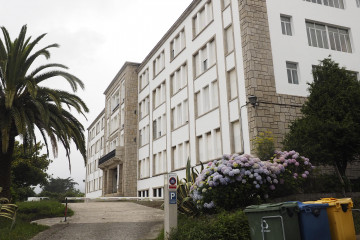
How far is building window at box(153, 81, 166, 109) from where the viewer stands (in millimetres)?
31302

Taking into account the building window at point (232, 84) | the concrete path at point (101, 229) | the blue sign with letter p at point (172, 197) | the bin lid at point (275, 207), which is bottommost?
the concrete path at point (101, 229)

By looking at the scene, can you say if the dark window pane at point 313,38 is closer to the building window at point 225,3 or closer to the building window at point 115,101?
the building window at point 225,3

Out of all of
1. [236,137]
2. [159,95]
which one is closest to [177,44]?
[159,95]

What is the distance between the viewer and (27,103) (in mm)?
15945

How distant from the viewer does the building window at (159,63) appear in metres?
32.1

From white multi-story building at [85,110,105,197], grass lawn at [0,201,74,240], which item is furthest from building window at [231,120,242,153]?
white multi-story building at [85,110,105,197]

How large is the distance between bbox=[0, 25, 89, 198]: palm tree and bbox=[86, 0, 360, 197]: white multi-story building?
8.55m

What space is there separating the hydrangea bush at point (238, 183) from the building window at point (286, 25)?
1048 cm

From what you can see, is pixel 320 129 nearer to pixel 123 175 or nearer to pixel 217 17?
pixel 217 17

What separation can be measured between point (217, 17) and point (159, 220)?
45.3 feet

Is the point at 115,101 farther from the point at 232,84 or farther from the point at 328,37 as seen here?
the point at 328,37

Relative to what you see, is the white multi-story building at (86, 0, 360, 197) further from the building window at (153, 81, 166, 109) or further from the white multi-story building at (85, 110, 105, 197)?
the white multi-story building at (85, 110, 105, 197)

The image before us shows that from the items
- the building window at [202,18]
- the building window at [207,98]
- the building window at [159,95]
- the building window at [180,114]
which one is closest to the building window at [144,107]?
the building window at [159,95]

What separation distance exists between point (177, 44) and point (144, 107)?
355 inches
